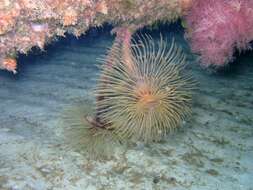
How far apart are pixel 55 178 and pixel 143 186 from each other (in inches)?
34.1

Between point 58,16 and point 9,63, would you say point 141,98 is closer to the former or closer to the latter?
point 58,16

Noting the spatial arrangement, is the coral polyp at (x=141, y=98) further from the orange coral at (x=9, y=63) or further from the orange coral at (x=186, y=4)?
the orange coral at (x=9, y=63)

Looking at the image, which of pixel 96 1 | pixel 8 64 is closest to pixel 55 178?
pixel 8 64

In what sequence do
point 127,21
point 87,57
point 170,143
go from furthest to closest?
point 87,57
point 127,21
point 170,143

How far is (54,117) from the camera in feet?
13.5

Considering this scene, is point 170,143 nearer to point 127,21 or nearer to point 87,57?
point 127,21

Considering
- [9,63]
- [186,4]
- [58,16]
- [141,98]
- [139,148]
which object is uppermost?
[186,4]

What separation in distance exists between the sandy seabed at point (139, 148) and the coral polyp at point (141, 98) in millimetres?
270

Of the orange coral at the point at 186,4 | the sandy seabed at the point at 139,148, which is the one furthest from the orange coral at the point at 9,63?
the orange coral at the point at 186,4

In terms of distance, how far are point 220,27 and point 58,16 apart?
5.55 feet

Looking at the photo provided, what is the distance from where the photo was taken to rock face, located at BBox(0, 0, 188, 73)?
2.89 m

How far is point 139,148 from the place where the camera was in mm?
3547

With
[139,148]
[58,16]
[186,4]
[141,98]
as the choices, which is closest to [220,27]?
[186,4]

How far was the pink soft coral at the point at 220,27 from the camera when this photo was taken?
11.2ft
